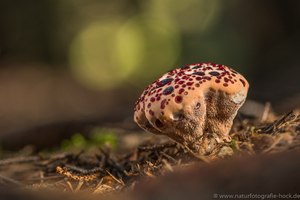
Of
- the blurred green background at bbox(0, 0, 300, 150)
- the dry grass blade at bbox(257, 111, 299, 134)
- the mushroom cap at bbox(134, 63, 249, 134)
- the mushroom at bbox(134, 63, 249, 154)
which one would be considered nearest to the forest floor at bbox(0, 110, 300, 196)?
the dry grass blade at bbox(257, 111, 299, 134)

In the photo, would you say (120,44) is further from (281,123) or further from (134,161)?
(281,123)

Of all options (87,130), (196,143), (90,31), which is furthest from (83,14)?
(196,143)

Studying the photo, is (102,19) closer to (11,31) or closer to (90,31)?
(90,31)

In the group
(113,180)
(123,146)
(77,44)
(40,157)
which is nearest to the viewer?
(113,180)

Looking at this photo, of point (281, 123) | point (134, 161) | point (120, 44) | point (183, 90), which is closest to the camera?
point (183, 90)

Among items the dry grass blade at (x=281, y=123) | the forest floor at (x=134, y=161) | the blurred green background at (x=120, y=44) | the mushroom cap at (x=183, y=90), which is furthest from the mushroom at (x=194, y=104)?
the blurred green background at (x=120, y=44)

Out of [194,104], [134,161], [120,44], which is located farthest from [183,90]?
[120,44]
